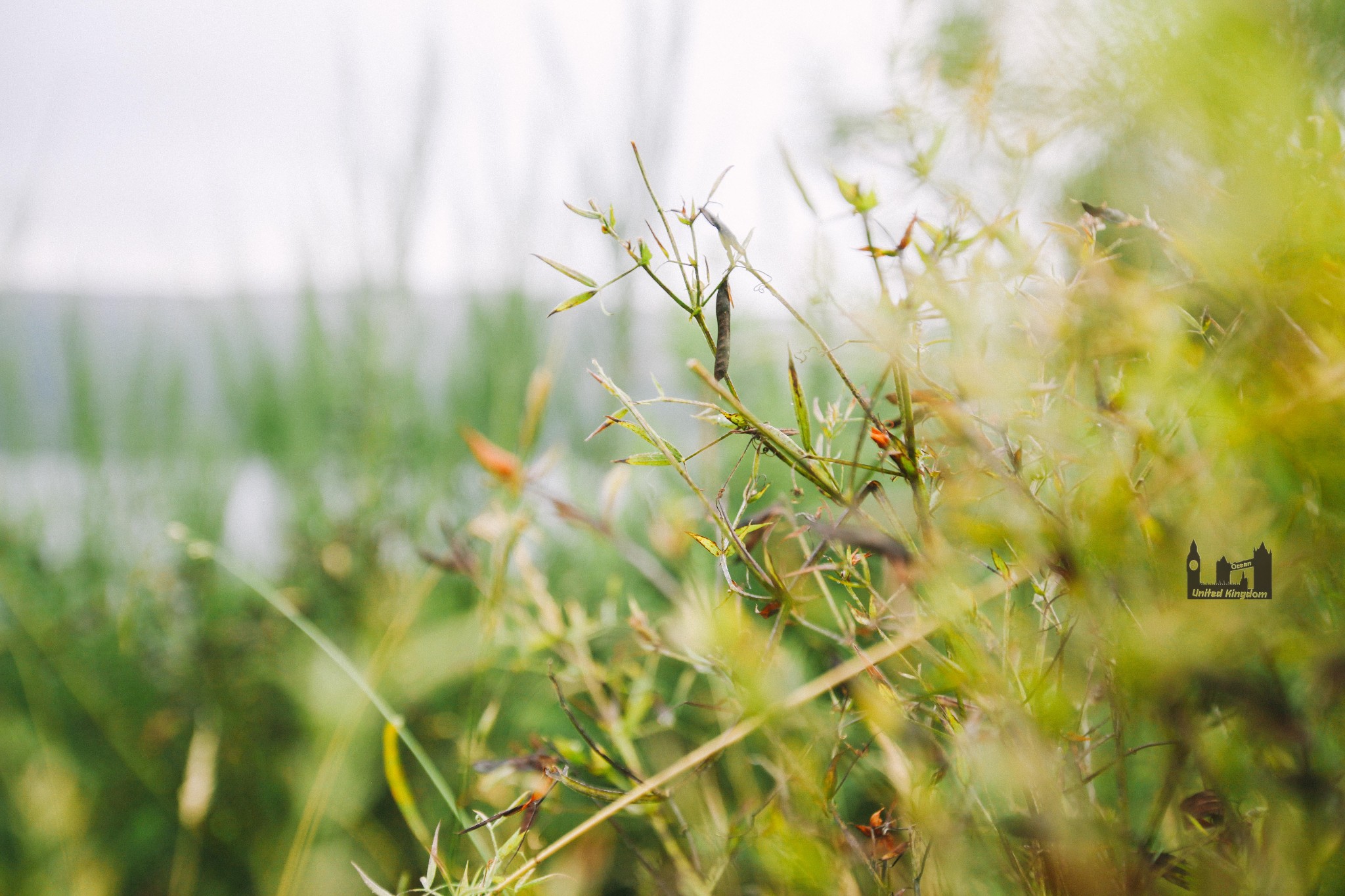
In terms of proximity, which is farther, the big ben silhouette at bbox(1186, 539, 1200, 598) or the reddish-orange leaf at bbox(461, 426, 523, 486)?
the reddish-orange leaf at bbox(461, 426, 523, 486)

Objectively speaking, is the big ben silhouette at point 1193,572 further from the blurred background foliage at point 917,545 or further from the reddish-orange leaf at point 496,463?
the reddish-orange leaf at point 496,463

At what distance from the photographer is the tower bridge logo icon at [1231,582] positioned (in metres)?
0.13

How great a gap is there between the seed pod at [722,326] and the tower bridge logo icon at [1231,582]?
96mm

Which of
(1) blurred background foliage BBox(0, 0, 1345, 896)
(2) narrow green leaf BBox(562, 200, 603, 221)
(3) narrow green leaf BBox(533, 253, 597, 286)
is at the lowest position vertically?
(1) blurred background foliage BBox(0, 0, 1345, 896)

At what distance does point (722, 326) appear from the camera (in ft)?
0.47

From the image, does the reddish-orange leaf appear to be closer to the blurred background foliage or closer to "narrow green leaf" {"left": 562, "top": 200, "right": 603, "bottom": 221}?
the blurred background foliage

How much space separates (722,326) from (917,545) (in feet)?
0.25

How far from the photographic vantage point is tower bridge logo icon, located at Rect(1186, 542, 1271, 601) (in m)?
0.13

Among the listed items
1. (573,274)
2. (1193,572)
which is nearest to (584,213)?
(573,274)

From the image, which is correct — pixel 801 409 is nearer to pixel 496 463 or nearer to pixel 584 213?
pixel 584 213

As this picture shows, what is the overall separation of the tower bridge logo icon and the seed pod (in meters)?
0.10

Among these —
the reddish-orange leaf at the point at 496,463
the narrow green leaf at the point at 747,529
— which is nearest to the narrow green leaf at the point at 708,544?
the narrow green leaf at the point at 747,529

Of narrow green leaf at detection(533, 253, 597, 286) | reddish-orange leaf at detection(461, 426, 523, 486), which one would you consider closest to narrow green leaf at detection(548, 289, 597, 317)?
narrow green leaf at detection(533, 253, 597, 286)

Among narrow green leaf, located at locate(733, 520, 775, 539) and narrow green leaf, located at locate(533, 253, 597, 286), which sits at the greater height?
narrow green leaf, located at locate(533, 253, 597, 286)
